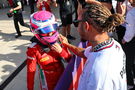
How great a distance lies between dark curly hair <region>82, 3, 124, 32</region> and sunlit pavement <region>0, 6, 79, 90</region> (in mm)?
2538

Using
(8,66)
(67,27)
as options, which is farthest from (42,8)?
(8,66)

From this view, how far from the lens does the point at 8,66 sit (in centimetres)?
480

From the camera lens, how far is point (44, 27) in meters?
2.33

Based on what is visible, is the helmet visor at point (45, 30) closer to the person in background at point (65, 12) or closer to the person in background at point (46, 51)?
the person in background at point (46, 51)

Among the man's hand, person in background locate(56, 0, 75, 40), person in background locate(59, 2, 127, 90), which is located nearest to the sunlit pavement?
person in background locate(56, 0, 75, 40)

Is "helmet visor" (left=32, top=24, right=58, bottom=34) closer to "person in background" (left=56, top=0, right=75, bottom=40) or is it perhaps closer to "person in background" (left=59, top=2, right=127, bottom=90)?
"person in background" (left=59, top=2, right=127, bottom=90)

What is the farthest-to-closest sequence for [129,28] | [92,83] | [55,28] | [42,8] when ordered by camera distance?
[42,8] → [129,28] → [55,28] → [92,83]

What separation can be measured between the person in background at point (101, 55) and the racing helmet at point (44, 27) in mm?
595

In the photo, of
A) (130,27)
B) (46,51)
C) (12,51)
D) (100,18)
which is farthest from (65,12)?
(100,18)

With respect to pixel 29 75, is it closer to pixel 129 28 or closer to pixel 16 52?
pixel 129 28

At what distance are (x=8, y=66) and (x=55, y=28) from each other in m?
2.81

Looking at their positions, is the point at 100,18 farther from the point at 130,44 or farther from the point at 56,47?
the point at 130,44

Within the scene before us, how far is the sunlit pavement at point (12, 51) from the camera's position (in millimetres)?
4215

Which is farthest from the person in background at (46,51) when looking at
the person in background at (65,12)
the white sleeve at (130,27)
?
the person in background at (65,12)
